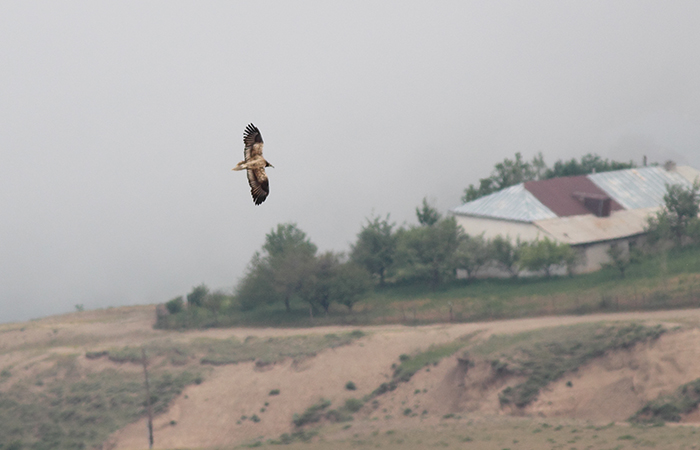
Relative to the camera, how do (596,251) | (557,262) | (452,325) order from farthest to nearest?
(596,251), (557,262), (452,325)

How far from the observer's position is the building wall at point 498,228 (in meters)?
61.2

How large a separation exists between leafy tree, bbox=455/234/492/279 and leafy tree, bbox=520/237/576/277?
158 inches

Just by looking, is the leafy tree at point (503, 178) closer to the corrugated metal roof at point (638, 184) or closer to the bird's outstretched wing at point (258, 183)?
the corrugated metal roof at point (638, 184)

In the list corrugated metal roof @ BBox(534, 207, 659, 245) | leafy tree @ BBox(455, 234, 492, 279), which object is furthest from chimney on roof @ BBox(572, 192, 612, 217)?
leafy tree @ BBox(455, 234, 492, 279)

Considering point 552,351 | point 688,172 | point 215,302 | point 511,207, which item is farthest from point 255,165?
point 688,172

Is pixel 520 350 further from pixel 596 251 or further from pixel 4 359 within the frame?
pixel 4 359

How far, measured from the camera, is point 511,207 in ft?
214

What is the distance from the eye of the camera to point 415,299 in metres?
56.8

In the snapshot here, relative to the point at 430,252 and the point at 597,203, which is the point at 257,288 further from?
the point at 597,203

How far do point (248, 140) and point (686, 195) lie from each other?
56.7 m

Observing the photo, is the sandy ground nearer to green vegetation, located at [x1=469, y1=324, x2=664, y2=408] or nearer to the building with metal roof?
green vegetation, located at [x1=469, y1=324, x2=664, y2=408]

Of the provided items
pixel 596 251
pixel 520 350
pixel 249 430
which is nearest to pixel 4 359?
pixel 249 430

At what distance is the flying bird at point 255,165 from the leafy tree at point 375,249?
170 ft

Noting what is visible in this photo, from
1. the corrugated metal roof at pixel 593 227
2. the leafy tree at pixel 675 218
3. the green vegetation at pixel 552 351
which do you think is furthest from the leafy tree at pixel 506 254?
the green vegetation at pixel 552 351
